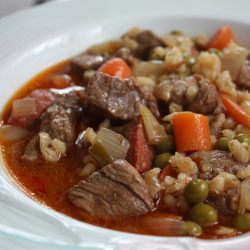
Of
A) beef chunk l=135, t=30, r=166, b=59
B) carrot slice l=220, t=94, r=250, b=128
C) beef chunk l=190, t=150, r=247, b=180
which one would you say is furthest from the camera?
beef chunk l=135, t=30, r=166, b=59

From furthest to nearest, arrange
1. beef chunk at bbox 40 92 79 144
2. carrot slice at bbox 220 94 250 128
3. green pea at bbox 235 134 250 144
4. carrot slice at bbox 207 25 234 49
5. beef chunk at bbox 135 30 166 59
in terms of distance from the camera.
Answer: carrot slice at bbox 207 25 234 49 < beef chunk at bbox 135 30 166 59 < carrot slice at bbox 220 94 250 128 < beef chunk at bbox 40 92 79 144 < green pea at bbox 235 134 250 144

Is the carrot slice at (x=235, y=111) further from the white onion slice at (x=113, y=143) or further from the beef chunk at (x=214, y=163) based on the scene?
the white onion slice at (x=113, y=143)

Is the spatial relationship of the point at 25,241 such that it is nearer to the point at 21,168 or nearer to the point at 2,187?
the point at 2,187

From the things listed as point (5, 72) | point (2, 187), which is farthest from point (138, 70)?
point (2, 187)

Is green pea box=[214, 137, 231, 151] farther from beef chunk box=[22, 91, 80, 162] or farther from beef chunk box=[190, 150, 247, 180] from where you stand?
beef chunk box=[22, 91, 80, 162]

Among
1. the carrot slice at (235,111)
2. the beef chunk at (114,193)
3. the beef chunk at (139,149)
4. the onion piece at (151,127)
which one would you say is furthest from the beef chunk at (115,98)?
the beef chunk at (114,193)

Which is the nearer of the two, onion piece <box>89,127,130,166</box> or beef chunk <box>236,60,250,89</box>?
onion piece <box>89,127,130,166</box>

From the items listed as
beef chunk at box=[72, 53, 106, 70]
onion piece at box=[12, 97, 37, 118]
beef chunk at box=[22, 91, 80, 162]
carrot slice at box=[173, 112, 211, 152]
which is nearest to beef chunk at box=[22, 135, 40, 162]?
beef chunk at box=[22, 91, 80, 162]
